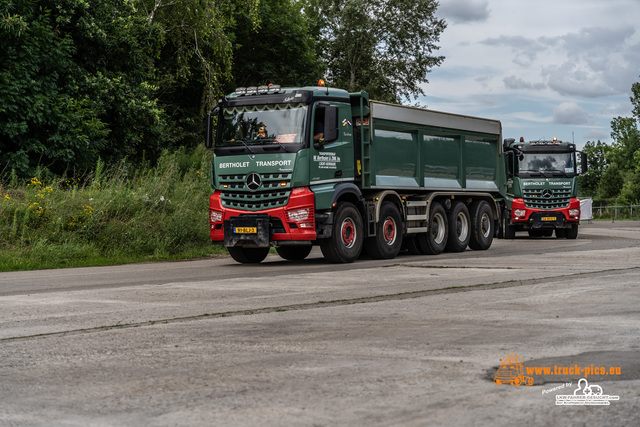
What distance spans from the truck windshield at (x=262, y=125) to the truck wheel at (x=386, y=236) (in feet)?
10.2

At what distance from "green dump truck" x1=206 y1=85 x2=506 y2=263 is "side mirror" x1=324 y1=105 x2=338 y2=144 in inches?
0.8

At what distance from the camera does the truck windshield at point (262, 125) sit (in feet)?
56.1

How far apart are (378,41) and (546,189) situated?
1167 inches

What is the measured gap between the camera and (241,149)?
17406 millimetres

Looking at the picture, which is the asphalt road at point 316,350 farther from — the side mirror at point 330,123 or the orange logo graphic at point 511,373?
the side mirror at point 330,123

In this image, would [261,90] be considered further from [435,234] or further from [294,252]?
[435,234]

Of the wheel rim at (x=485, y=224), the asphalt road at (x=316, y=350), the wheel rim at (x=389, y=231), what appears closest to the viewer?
the asphalt road at (x=316, y=350)

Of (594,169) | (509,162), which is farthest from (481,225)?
(594,169)

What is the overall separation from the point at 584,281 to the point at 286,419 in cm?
893

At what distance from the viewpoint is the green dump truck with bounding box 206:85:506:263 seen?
56.0ft

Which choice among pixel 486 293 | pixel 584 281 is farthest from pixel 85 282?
pixel 584 281

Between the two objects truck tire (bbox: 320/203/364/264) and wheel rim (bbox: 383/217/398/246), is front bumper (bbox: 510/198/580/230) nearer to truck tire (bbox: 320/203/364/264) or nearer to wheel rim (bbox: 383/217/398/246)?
wheel rim (bbox: 383/217/398/246)

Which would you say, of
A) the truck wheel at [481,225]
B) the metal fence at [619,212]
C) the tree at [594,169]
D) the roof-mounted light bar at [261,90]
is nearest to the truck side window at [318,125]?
the roof-mounted light bar at [261,90]

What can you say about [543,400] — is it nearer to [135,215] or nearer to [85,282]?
[85,282]
